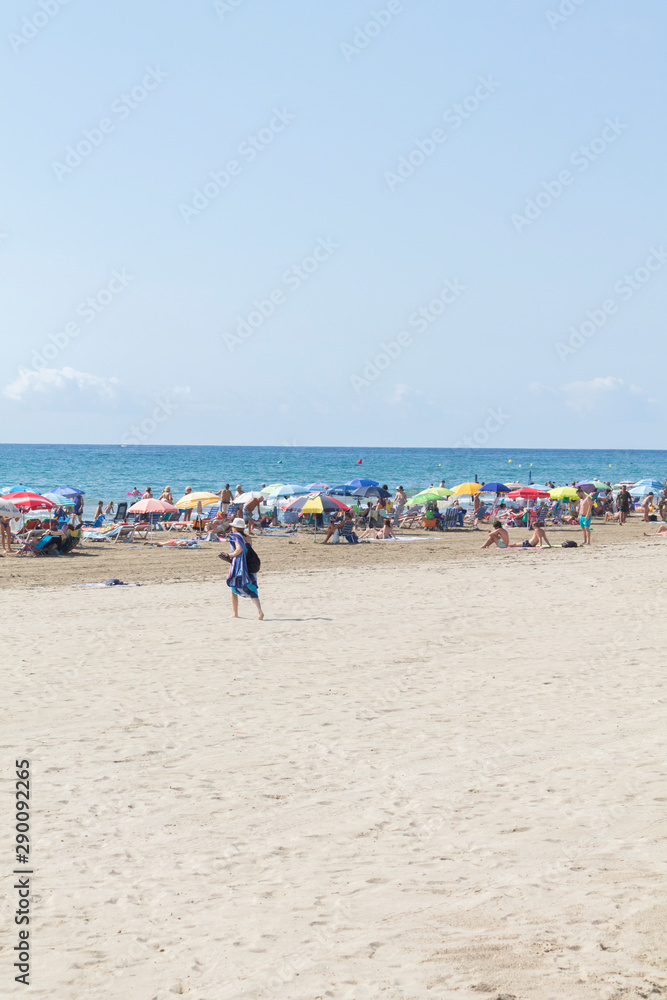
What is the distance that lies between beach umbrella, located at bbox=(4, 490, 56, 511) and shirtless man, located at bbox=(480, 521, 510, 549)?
1059 centimetres

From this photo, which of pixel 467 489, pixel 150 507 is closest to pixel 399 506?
pixel 467 489

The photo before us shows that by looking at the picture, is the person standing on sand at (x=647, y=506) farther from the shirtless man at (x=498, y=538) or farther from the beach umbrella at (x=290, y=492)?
the beach umbrella at (x=290, y=492)

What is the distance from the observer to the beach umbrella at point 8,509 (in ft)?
64.4

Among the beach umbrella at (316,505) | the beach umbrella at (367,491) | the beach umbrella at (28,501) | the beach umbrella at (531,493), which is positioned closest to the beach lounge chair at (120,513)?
the beach umbrella at (28,501)

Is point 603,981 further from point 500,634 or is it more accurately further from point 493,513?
point 493,513

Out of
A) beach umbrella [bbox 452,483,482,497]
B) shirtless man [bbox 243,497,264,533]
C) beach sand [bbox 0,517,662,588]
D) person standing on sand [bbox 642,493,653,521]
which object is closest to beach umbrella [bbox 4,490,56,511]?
beach sand [bbox 0,517,662,588]

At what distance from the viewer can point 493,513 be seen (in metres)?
31.1

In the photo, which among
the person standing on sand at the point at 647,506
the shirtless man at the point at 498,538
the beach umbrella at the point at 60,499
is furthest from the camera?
the person standing on sand at the point at 647,506

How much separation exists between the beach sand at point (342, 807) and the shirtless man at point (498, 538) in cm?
1045

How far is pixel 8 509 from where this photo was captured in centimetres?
1970

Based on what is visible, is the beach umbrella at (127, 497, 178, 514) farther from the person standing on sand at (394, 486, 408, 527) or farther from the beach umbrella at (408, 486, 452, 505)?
the beach umbrella at (408, 486, 452, 505)

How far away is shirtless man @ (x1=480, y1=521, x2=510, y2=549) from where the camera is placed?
21875mm

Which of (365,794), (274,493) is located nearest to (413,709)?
(365,794)

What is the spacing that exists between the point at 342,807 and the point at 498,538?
1704 centimetres
